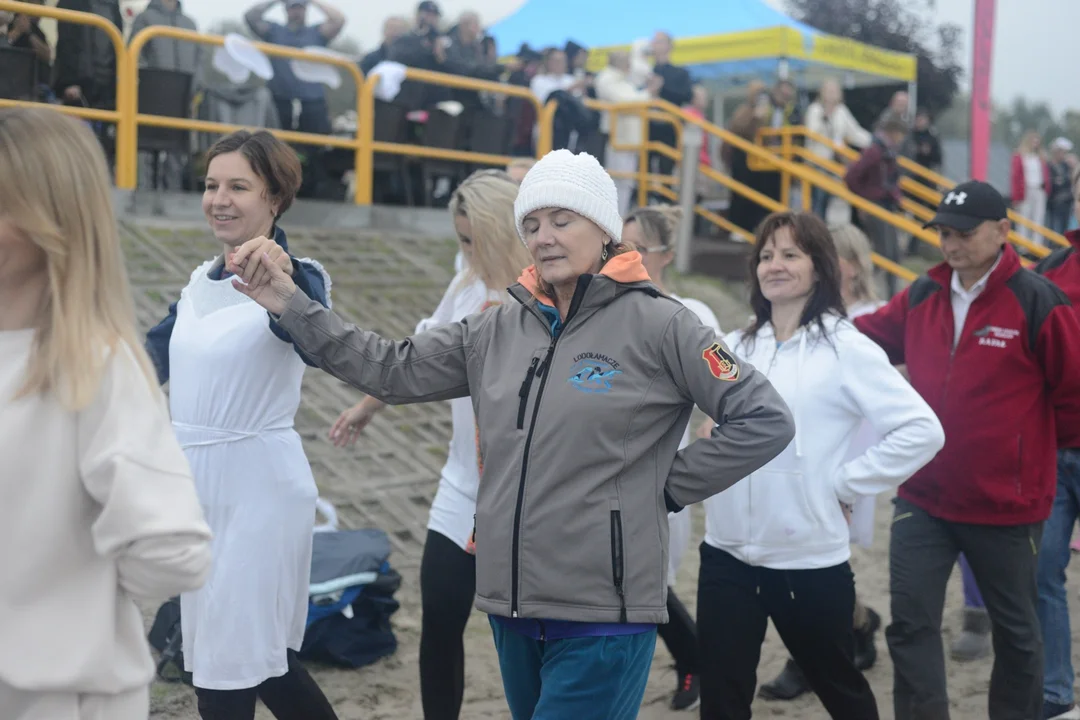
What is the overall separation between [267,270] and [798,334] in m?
1.88

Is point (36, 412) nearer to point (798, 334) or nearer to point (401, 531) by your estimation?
point (798, 334)

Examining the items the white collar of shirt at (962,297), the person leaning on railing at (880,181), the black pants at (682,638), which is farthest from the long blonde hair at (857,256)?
the person leaning on railing at (880,181)

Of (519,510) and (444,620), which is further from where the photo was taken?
(444,620)

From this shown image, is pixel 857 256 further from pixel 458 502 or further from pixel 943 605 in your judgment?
pixel 458 502

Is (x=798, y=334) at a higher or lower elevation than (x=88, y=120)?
lower

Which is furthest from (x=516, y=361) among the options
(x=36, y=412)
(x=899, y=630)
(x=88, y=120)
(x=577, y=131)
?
(x=577, y=131)

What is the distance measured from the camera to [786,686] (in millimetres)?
5242

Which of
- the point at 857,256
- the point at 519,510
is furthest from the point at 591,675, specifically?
the point at 857,256

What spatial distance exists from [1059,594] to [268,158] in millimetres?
3507

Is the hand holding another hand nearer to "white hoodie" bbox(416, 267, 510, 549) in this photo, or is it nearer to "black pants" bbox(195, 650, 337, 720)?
"white hoodie" bbox(416, 267, 510, 549)

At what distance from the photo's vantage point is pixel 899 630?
4.26 meters

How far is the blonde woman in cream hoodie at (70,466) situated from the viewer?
191 cm

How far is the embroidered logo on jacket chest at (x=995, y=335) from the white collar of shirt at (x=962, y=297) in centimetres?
9

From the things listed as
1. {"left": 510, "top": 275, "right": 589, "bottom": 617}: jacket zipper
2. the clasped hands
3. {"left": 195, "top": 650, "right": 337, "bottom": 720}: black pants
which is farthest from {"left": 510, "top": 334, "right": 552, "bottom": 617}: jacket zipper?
{"left": 195, "top": 650, "right": 337, "bottom": 720}: black pants
